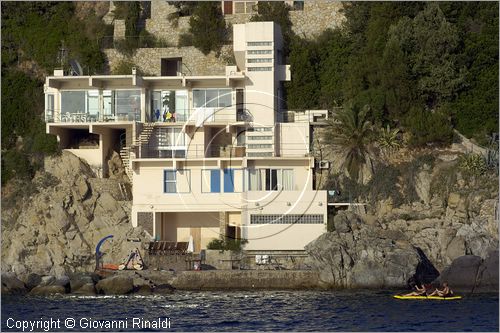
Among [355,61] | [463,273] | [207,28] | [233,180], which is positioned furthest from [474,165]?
[207,28]

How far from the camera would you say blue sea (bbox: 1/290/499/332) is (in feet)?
151

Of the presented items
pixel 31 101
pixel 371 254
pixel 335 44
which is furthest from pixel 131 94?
pixel 371 254

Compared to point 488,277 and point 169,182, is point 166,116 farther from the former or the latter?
point 488,277

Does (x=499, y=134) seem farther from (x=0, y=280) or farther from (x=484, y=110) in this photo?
(x=0, y=280)

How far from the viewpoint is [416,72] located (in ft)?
211

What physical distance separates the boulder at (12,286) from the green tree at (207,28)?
17.3 meters

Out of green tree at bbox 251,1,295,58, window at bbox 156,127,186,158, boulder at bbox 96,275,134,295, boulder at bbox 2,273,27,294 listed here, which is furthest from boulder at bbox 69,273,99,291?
green tree at bbox 251,1,295,58

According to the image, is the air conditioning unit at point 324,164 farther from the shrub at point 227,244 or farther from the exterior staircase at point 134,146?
the exterior staircase at point 134,146

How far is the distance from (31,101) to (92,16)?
6975mm

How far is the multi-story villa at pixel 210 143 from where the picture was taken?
203 feet

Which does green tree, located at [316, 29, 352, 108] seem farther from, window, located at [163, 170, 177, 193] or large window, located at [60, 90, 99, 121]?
large window, located at [60, 90, 99, 121]

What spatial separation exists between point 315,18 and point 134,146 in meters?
12.2

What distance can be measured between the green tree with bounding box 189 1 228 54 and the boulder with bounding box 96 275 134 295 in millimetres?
16824

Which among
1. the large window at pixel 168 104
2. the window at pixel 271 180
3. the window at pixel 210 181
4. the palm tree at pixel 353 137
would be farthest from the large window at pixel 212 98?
the palm tree at pixel 353 137
